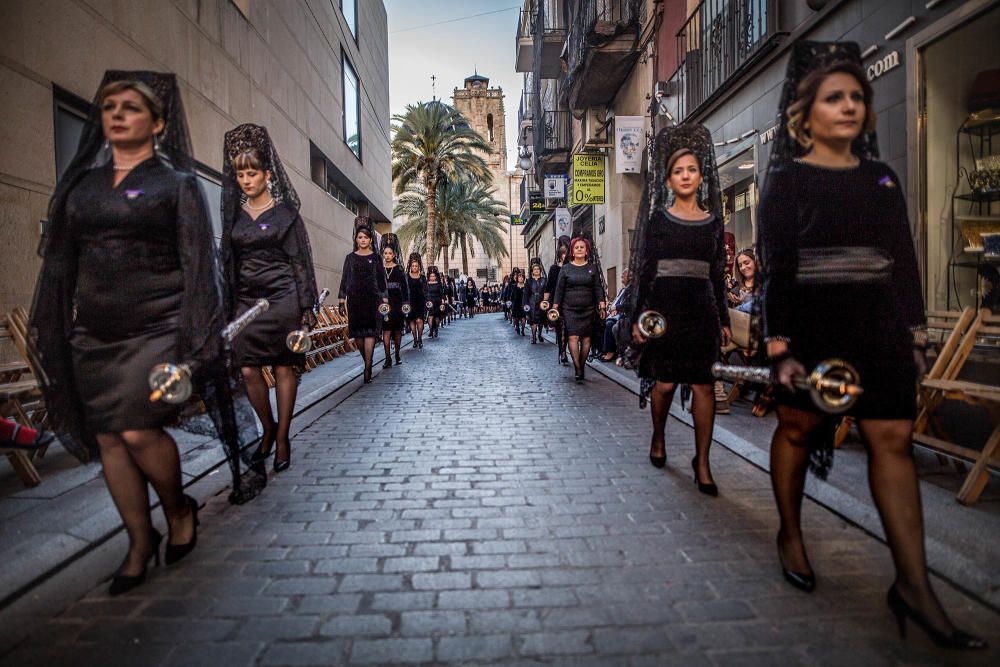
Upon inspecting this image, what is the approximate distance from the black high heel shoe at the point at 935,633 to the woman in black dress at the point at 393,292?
371 inches

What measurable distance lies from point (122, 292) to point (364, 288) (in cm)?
647

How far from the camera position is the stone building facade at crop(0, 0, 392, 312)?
232 inches

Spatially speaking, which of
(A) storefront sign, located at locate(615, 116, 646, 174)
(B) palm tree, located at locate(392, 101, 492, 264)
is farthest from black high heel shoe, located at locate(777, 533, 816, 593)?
(B) palm tree, located at locate(392, 101, 492, 264)

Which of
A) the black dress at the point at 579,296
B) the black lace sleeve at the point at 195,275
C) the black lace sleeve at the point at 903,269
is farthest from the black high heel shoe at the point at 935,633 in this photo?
the black dress at the point at 579,296

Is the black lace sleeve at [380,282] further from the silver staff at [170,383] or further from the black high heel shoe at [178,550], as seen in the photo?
the silver staff at [170,383]

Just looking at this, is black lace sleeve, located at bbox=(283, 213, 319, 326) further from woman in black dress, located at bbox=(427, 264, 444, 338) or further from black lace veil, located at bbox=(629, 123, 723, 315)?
woman in black dress, located at bbox=(427, 264, 444, 338)

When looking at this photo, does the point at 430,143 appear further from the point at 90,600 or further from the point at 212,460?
the point at 90,600

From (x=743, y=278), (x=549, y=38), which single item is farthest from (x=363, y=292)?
(x=549, y=38)

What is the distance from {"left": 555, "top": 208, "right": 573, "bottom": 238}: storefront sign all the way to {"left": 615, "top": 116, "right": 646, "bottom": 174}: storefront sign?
1140cm

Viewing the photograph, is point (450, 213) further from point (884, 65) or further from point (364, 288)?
point (884, 65)

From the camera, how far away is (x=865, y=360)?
7.93ft

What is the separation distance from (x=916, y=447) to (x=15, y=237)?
25.0 ft

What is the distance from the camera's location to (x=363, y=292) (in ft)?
30.2

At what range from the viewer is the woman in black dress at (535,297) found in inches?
632
